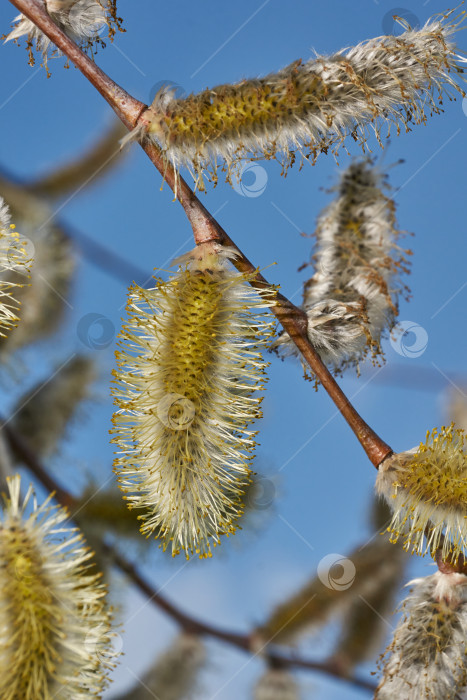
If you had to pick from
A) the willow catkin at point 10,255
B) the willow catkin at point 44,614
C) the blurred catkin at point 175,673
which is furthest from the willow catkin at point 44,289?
the willow catkin at point 44,614

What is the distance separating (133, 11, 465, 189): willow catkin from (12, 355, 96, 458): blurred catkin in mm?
1120

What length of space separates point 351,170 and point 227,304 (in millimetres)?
804

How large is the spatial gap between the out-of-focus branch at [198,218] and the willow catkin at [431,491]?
0.06 meters

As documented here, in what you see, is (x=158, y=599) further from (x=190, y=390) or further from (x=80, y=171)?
(x=80, y=171)

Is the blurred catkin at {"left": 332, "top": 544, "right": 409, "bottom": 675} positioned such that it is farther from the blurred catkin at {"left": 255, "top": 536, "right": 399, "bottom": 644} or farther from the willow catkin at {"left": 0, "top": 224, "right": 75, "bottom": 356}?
the willow catkin at {"left": 0, "top": 224, "right": 75, "bottom": 356}

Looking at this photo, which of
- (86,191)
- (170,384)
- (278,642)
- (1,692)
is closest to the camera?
(1,692)

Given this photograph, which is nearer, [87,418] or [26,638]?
[26,638]

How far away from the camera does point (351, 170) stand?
1.84m

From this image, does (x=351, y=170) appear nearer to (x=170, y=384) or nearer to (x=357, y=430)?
(x=357, y=430)

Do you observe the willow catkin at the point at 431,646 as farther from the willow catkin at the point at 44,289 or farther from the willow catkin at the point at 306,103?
the willow catkin at the point at 44,289

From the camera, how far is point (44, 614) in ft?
3.31

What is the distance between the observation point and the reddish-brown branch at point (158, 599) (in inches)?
69.4

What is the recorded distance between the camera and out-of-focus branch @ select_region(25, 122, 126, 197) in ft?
6.95

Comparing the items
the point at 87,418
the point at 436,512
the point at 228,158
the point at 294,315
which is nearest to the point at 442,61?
the point at 228,158
